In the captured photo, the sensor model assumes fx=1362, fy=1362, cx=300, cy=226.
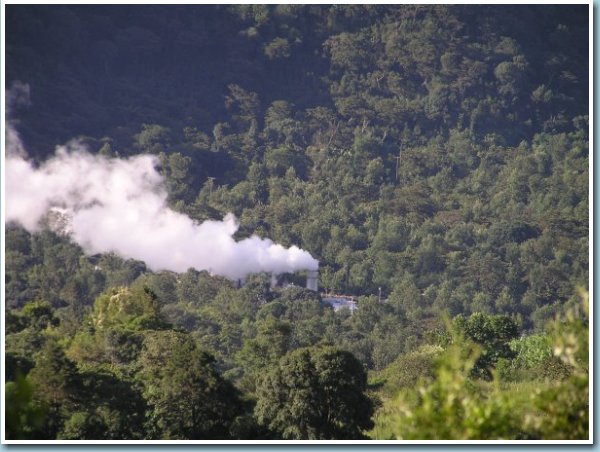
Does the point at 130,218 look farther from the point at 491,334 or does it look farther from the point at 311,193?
the point at 491,334

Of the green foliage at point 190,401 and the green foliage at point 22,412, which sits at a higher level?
the green foliage at point 190,401

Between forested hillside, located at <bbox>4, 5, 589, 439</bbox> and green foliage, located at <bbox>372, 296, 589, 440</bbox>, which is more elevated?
forested hillside, located at <bbox>4, 5, 589, 439</bbox>

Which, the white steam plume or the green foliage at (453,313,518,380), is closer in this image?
the green foliage at (453,313,518,380)

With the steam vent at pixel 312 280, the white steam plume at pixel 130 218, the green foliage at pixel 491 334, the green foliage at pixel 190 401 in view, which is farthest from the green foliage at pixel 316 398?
the steam vent at pixel 312 280

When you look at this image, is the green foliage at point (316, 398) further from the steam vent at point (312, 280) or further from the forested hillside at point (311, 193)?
the steam vent at point (312, 280)

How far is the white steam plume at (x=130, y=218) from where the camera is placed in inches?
1953

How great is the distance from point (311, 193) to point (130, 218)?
8.41m

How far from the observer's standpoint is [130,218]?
2083 inches

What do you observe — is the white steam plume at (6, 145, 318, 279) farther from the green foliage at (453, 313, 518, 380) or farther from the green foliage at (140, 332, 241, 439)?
the green foliage at (140, 332, 241, 439)

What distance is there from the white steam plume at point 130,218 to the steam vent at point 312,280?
384 mm

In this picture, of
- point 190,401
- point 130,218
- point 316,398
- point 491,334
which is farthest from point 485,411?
point 130,218

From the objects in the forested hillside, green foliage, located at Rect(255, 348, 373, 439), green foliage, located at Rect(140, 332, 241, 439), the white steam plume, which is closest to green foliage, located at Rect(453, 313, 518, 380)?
the forested hillside

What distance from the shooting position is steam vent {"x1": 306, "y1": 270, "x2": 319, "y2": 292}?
49.5 m

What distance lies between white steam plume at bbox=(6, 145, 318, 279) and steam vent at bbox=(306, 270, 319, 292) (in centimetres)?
38
